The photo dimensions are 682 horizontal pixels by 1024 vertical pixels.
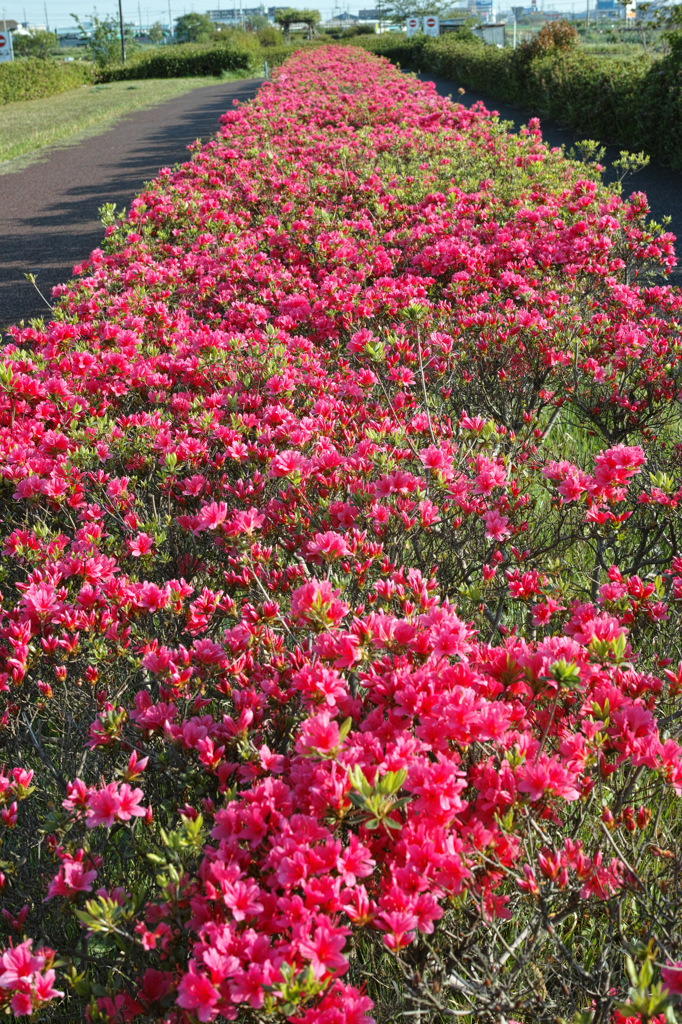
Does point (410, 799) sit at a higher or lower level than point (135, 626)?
higher

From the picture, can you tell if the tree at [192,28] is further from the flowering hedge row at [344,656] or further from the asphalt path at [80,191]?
the flowering hedge row at [344,656]

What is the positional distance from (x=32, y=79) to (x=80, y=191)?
77.7 ft

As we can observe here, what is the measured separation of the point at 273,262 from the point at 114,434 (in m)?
3.09

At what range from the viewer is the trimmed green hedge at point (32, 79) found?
93.7 feet

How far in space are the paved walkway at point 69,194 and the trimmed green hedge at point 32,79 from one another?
10.6 meters

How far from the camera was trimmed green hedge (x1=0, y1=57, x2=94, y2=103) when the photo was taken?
28.6 metres

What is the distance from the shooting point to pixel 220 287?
5027mm

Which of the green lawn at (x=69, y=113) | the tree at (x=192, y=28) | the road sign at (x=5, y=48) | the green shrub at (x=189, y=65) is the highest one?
the tree at (x=192, y=28)

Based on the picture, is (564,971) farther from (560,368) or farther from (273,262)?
(273,262)

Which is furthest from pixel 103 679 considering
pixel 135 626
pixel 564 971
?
pixel 564 971

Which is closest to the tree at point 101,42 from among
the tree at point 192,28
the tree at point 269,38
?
the tree at point 269,38

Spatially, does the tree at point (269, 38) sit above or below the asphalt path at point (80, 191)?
above

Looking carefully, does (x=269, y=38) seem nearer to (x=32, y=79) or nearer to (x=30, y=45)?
(x=30, y=45)

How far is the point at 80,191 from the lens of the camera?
40.8 ft
